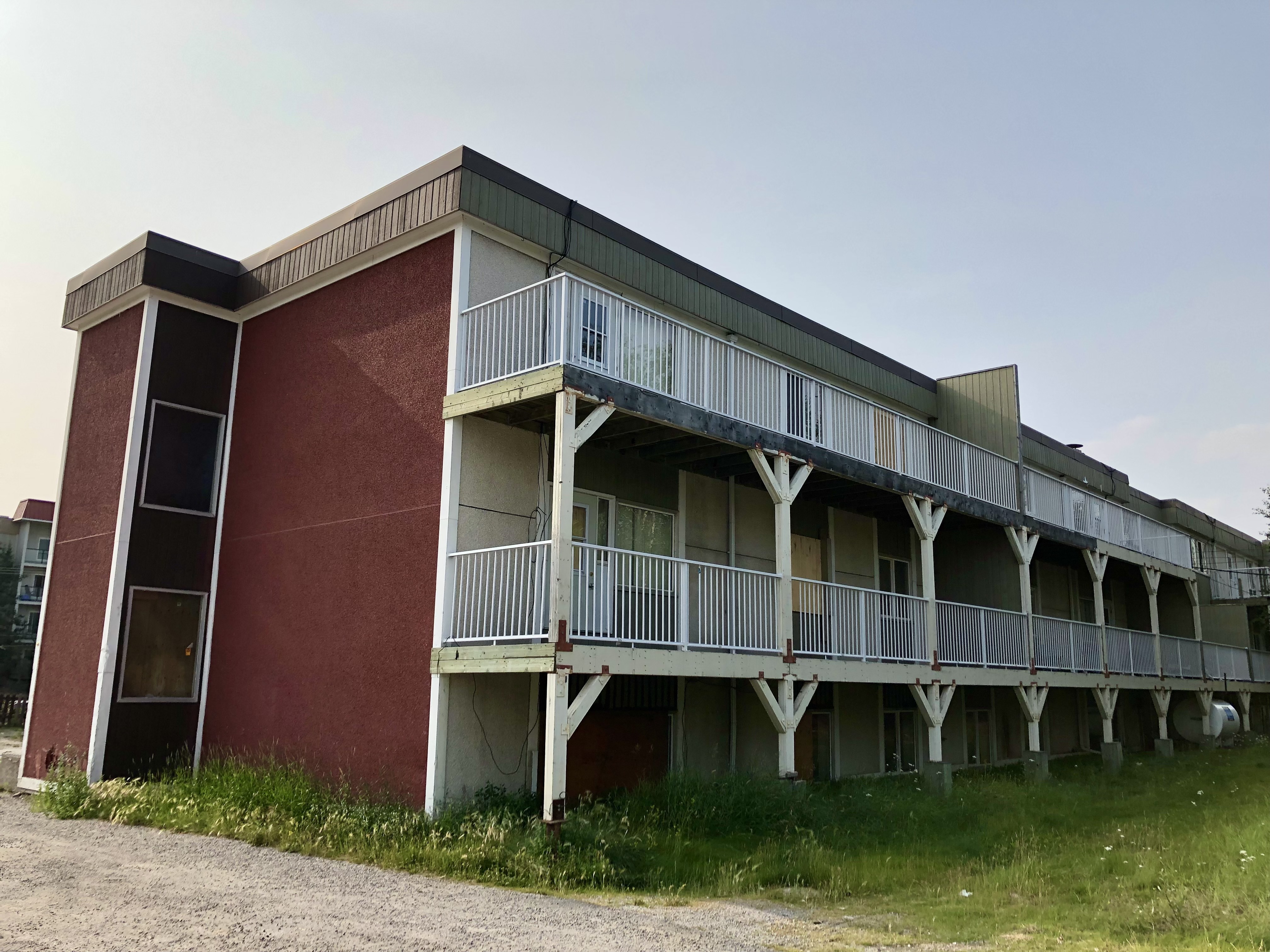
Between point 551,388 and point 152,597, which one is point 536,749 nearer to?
point 551,388

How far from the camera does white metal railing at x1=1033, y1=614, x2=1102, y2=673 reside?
20453mm

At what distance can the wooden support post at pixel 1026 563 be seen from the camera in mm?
19750

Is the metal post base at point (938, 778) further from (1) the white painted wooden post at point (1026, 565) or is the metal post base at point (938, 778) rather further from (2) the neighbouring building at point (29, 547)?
(2) the neighbouring building at point (29, 547)

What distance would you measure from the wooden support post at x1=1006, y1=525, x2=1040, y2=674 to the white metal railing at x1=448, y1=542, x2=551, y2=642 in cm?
1142

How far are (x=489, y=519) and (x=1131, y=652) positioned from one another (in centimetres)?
1756

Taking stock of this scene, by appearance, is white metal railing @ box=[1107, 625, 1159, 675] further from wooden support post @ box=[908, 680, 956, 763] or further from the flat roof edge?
the flat roof edge

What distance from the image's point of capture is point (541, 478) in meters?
13.7

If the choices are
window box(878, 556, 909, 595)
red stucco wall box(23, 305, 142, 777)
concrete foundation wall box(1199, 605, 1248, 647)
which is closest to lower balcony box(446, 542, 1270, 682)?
window box(878, 556, 909, 595)

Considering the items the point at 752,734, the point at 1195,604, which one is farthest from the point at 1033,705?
the point at 1195,604

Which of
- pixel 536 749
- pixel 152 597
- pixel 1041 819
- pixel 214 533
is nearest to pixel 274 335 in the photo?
pixel 214 533

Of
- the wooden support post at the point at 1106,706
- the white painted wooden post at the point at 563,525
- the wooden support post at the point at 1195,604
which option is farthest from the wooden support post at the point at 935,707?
the wooden support post at the point at 1195,604

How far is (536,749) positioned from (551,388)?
4.58 metres

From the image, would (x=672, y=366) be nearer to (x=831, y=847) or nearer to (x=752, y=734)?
(x=831, y=847)

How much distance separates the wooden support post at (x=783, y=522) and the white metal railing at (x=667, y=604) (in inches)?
4.8
